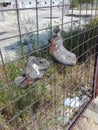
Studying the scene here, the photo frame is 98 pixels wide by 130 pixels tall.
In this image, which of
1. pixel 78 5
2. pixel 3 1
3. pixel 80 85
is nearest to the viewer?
pixel 3 1

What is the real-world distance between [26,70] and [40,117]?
898mm

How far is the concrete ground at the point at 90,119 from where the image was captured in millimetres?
2170

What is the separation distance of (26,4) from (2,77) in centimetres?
125

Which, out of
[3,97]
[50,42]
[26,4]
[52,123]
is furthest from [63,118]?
[26,4]

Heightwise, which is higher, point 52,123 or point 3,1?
point 3,1

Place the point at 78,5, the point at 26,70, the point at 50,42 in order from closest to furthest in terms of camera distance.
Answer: the point at 26,70, the point at 50,42, the point at 78,5

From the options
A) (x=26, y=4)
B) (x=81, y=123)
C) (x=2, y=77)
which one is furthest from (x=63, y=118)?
(x=26, y=4)

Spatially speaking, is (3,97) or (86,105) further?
(86,105)

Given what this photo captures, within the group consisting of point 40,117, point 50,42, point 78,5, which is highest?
point 78,5

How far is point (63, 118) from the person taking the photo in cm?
205

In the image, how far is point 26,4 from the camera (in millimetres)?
1114

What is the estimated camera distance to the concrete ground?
2170mm

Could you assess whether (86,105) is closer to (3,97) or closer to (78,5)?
(3,97)

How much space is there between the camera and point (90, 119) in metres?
2.26
